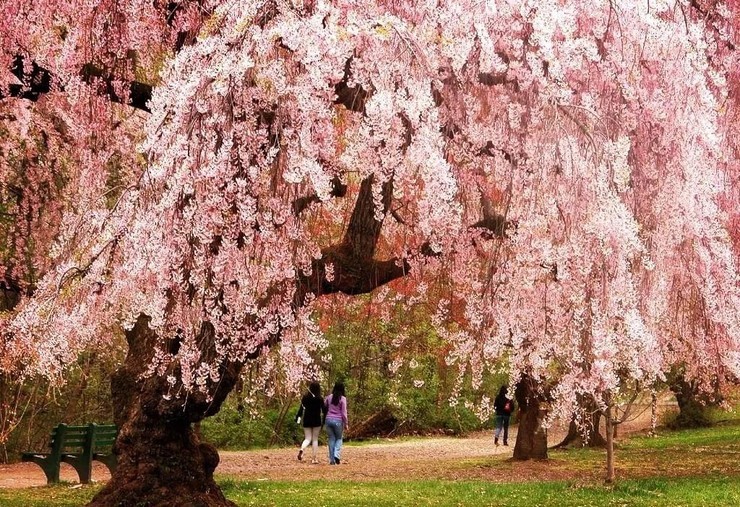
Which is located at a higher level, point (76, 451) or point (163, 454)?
point (163, 454)

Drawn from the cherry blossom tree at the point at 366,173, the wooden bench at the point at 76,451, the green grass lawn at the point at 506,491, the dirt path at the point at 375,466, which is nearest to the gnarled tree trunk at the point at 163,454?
the cherry blossom tree at the point at 366,173

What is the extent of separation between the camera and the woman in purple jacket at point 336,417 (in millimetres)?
15297

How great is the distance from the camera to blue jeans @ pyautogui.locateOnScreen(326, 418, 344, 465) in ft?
50.3

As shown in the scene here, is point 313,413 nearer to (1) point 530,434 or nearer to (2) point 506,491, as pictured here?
(1) point 530,434

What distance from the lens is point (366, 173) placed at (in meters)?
6.23

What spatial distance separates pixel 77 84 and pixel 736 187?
19.7 feet

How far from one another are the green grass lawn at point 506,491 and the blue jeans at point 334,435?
2.41 meters

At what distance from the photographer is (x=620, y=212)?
5.45 metres

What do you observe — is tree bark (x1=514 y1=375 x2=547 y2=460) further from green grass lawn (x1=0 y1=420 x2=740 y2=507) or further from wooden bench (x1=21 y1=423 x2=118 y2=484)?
wooden bench (x1=21 y1=423 x2=118 y2=484)

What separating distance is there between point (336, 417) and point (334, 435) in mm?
493

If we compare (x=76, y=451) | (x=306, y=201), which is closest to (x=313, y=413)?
(x=76, y=451)

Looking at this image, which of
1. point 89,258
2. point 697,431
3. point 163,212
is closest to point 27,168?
point 89,258

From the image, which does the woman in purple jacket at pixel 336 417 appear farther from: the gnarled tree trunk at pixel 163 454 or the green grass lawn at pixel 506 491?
the gnarled tree trunk at pixel 163 454

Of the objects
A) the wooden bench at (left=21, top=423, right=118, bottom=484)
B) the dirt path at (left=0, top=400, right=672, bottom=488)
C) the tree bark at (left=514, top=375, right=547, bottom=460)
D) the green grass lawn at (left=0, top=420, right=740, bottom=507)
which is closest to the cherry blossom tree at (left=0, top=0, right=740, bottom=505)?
the green grass lawn at (left=0, top=420, right=740, bottom=507)
